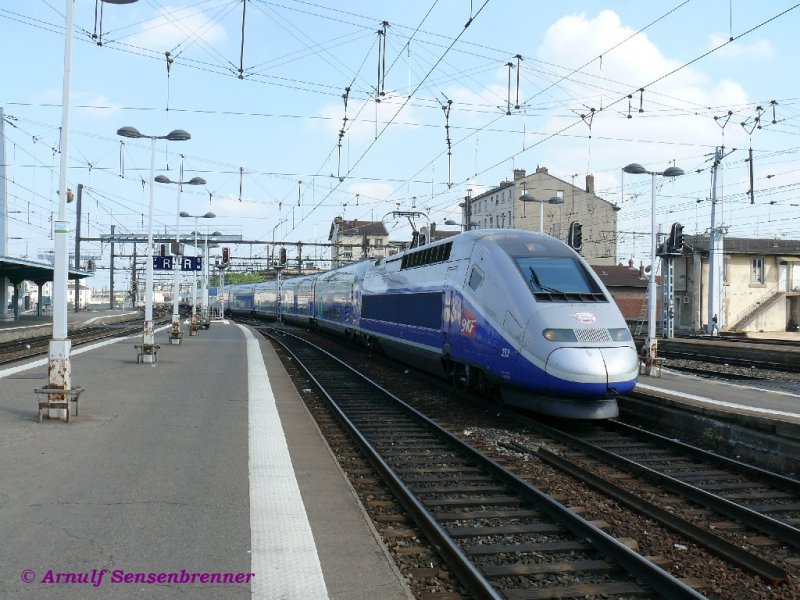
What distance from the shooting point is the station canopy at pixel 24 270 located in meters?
35.3

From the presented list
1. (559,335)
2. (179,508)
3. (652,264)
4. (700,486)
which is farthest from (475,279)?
(652,264)

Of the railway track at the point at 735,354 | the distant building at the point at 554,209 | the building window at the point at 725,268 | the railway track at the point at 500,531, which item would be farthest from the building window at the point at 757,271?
the railway track at the point at 500,531

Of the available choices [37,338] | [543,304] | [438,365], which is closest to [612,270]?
[37,338]

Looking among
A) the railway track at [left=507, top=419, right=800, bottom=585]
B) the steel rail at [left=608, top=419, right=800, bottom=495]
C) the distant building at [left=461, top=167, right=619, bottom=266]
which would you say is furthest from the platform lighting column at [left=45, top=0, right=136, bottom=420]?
the distant building at [left=461, top=167, right=619, bottom=266]

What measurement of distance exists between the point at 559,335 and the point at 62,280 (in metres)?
7.19

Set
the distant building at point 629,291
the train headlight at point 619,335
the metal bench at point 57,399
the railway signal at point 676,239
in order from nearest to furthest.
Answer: the metal bench at point 57,399
the train headlight at point 619,335
the railway signal at point 676,239
the distant building at point 629,291

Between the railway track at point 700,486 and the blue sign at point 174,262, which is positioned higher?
the blue sign at point 174,262

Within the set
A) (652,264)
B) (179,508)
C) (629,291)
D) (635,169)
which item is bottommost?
(179,508)

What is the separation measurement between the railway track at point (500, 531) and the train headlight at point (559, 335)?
199cm

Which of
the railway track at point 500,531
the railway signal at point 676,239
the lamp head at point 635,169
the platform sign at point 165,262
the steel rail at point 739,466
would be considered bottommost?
the railway track at point 500,531

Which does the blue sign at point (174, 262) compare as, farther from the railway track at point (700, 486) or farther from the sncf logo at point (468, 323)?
the railway track at point (700, 486)

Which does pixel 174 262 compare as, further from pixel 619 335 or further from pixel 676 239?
pixel 619 335

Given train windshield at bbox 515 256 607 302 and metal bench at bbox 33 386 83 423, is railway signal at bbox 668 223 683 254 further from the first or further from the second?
metal bench at bbox 33 386 83 423

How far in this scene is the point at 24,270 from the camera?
135ft
